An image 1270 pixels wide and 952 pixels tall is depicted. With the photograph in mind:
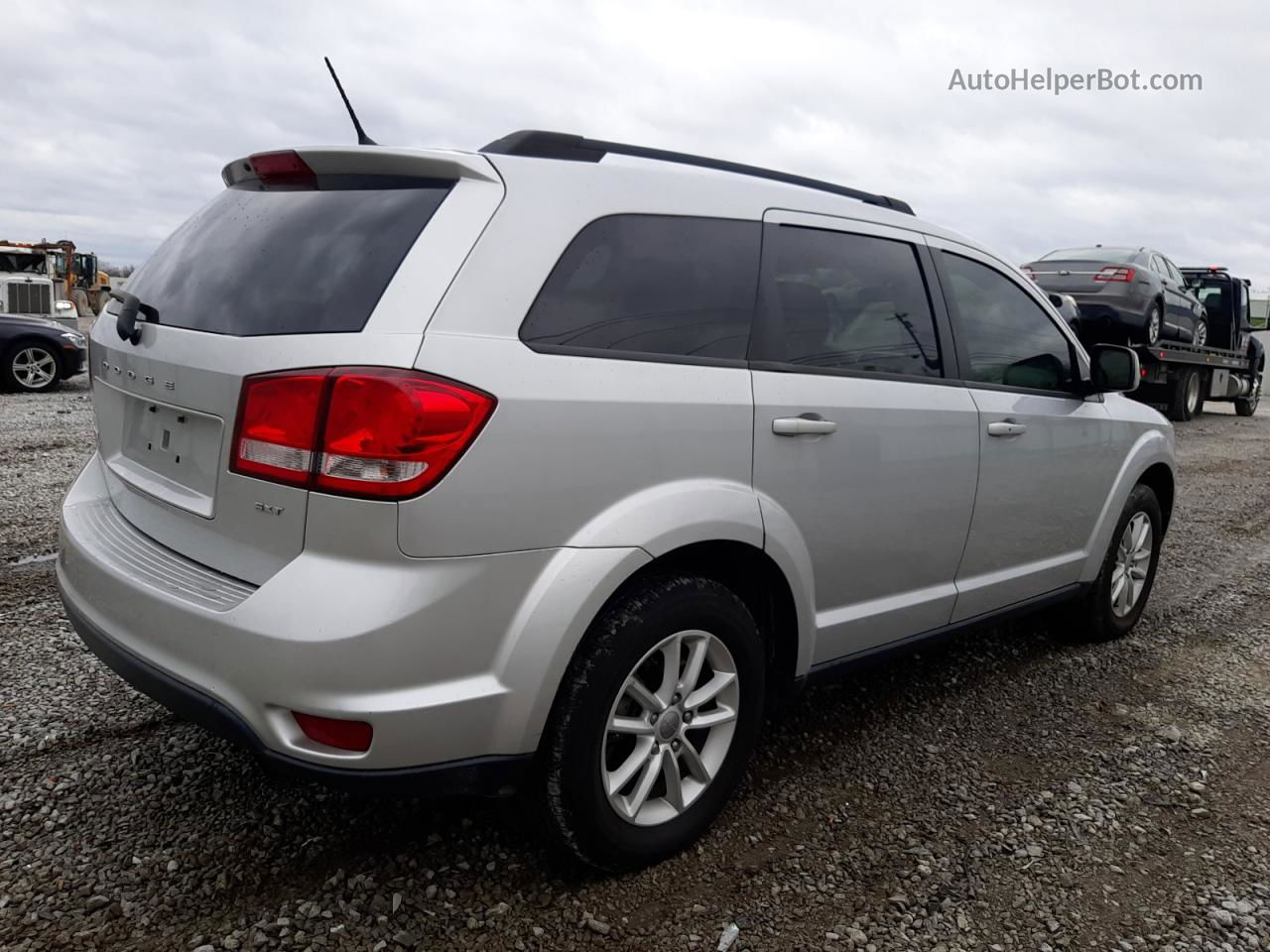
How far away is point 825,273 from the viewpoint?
2.97 metres

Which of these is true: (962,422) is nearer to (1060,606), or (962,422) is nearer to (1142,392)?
(1060,606)

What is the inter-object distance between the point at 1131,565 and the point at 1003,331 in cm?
154

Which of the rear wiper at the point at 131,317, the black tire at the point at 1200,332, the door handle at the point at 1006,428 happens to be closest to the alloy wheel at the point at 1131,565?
the door handle at the point at 1006,428

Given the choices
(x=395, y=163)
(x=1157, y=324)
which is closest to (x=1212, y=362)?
(x=1157, y=324)

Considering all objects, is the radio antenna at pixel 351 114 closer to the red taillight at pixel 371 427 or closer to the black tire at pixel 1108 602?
the red taillight at pixel 371 427

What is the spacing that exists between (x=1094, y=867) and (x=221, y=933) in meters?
2.17

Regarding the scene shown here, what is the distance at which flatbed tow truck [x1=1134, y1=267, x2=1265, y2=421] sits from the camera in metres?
15.6

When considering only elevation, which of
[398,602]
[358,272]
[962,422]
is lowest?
[398,602]

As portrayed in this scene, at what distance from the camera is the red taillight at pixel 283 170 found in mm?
2471

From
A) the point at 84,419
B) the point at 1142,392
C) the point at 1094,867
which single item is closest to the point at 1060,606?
the point at 1094,867

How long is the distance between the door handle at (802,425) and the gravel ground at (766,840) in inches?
42.8

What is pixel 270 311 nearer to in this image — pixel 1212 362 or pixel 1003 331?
pixel 1003 331

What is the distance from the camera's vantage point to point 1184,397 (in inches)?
647

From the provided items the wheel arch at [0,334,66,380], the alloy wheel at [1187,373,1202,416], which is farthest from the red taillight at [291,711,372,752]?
the alloy wheel at [1187,373,1202,416]
